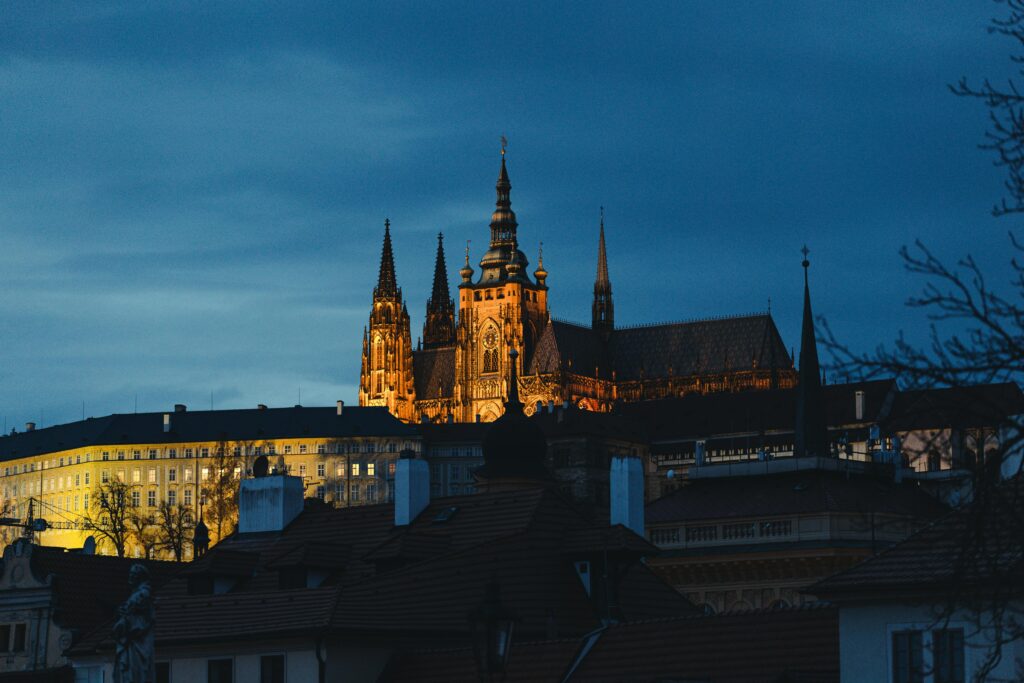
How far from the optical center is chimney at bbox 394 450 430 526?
54969 millimetres

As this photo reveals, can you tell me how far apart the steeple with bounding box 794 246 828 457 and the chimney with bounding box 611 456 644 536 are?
44866 mm

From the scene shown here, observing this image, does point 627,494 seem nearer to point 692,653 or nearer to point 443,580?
point 443,580

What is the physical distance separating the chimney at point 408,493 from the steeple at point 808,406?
4638 cm

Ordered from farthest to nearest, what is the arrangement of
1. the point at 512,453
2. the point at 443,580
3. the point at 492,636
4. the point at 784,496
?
1. the point at 784,496
2. the point at 512,453
3. the point at 443,580
4. the point at 492,636

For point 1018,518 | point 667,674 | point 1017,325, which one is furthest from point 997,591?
point 667,674

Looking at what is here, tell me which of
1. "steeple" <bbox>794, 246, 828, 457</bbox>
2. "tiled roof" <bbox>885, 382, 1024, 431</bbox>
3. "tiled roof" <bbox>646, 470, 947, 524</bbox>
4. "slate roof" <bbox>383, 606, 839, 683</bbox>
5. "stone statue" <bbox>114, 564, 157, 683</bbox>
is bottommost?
"slate roof" <bbox>383, 606, 839, 683</bbox>

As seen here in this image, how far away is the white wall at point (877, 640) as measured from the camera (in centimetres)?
3112

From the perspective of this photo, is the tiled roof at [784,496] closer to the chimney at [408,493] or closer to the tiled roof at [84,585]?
the chimney at [408,493]

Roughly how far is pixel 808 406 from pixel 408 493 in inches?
2062

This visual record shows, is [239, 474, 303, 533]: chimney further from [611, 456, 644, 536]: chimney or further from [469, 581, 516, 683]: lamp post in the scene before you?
[469, 581, 516, 683]: lamp post

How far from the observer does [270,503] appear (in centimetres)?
5988

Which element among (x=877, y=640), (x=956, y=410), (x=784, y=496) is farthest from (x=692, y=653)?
(x=784, y=496)

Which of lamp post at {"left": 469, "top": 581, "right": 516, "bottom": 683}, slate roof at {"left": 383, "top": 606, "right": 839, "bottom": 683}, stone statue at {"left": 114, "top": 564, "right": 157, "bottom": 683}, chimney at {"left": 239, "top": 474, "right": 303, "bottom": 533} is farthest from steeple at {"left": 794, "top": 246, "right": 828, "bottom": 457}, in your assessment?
lamp post at {"left": 469, "top": 581, "right": 516, "bottom": 683}

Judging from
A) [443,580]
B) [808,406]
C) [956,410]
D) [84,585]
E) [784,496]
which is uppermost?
[808,406]
